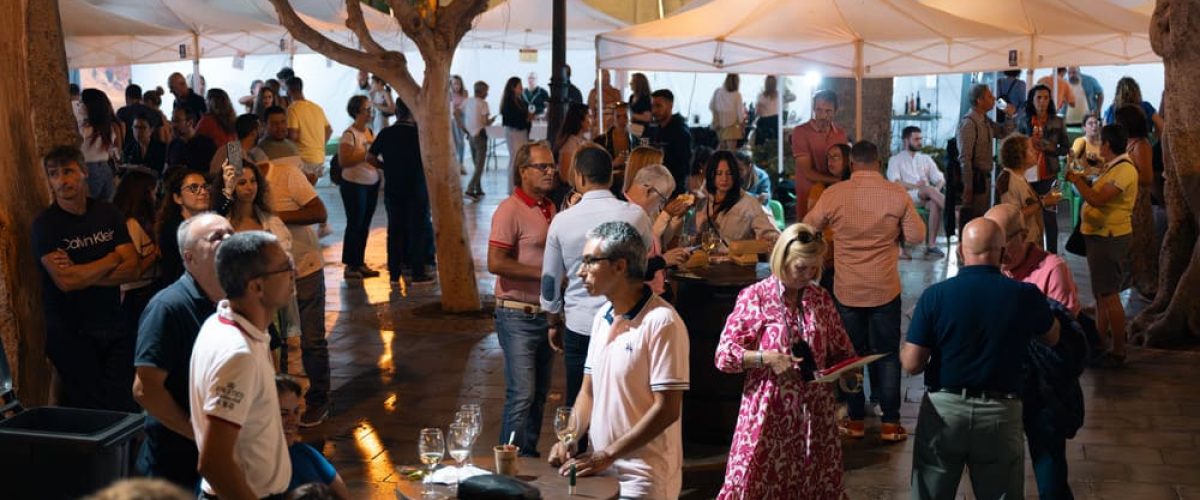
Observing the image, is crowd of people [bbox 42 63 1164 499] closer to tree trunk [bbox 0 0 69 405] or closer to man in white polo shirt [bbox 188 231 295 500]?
man in white polo shirt [bbox 188 231 295 500]

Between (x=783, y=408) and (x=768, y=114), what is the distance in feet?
48.2

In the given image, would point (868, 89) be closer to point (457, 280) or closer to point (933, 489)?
point (457, 280)

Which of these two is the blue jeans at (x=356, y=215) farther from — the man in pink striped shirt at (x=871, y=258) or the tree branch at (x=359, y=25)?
the man in pink striped shirt at (x=871, y=258)

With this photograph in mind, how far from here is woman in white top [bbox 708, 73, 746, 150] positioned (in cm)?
1978

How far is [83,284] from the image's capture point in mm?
6637

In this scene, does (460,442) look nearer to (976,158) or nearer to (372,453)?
(372,453)

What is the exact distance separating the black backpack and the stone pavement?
47.6 inches

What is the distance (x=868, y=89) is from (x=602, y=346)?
592 inches

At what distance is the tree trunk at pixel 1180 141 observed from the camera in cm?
1020

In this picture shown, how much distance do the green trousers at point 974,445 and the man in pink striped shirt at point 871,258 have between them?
2320 millimetres

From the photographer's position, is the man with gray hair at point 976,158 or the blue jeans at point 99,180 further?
the man with gray hair at point 976,158

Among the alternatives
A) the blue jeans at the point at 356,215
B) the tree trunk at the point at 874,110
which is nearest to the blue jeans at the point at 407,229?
the blue jeans at the point at 356,215

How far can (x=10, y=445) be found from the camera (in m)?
5.25

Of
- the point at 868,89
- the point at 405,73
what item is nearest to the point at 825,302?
the point at 405,73
